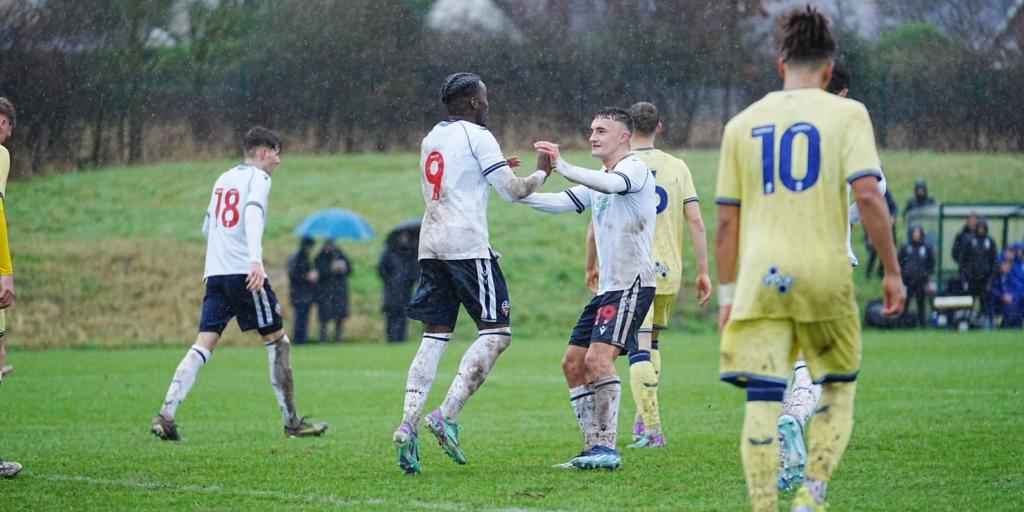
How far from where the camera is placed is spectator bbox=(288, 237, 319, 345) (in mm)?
24375

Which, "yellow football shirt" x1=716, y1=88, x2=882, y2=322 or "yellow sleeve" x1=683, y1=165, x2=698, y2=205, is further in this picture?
"yellow sleeve" x1=683, y1=165, x2=698, y2=205

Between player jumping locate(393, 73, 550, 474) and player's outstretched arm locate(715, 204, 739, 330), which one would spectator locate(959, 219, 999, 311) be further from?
player's outstretched arm locate(715, 204, 739, 330)

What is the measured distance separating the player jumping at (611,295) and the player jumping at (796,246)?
2200mm

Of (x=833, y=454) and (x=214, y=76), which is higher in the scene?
(x=214, y=76)

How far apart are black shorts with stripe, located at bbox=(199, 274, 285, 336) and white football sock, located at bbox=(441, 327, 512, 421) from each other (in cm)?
251

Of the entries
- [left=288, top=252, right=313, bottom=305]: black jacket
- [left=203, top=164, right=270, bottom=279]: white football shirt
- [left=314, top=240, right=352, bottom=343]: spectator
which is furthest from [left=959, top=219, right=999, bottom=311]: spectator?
[left=203, top=164, right=270, bottom=279]: white football shirt

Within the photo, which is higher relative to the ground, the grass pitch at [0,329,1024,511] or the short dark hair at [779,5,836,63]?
the short dark hair at [779,5,836,63]

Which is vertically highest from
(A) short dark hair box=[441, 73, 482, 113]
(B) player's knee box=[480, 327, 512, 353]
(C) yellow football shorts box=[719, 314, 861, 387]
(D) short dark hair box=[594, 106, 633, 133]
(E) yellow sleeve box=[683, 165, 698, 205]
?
(A) short dark hair box=[441, 73, 482, 113]

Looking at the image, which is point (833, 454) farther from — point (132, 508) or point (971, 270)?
point (971, 270)

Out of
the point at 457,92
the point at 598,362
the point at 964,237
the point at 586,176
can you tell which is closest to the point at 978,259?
the point at 964,237

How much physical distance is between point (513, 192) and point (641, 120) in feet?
6.28

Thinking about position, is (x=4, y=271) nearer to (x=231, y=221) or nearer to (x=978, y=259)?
(x=231, y=221)

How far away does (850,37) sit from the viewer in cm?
2927

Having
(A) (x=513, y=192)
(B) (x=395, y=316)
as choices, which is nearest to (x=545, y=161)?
(A) (x=513, y=192)
